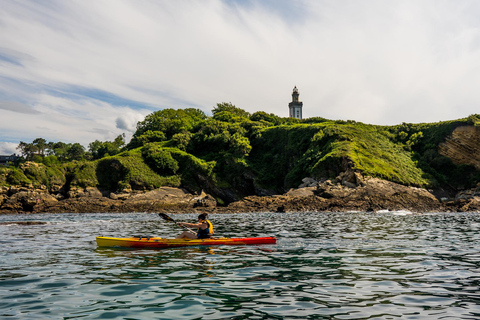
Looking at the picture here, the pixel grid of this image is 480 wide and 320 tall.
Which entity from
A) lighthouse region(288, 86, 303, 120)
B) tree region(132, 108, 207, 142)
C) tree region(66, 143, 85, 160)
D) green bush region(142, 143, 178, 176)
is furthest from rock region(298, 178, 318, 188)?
tree region(66, 143, 85, 160)

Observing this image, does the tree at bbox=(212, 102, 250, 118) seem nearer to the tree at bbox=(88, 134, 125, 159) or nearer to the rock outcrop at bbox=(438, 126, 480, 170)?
the tree at bbox=(88, 134, 125, 159)

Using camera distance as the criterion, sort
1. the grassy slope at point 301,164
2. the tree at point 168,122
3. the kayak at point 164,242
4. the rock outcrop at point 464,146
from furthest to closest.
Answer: the tree at point 168,122, the rock outcrop at point 464,146, the grassy slope at point 301,164, the kayak at point 164,242

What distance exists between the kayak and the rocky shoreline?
25.8 metres

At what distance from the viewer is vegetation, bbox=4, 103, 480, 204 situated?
57.6 meters

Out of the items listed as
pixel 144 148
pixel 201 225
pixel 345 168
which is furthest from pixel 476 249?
pixel 144 148

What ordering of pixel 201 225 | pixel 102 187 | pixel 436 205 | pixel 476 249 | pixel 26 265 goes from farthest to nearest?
pixel 102 187 → pixel 436 205 → pixel 201 225 → pixel 476 249 → pixel 26 265

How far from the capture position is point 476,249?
41.8 feet

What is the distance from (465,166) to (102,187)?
61.0 metres

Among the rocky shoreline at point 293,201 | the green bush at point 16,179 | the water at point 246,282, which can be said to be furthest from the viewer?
the green bush at point 16,179

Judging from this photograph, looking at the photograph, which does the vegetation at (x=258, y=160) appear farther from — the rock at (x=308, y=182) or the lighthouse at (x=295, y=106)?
the lighthouse at (x=295, y=106)

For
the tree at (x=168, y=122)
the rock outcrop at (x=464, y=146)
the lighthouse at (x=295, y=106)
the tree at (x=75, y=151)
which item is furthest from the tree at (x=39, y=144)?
the rock outcrop at (x=464, y=146)

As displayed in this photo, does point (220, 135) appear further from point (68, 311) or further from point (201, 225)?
point (68, 311)

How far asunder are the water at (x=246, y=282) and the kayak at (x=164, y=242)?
14.2 inches

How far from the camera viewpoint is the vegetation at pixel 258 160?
57625 mm
